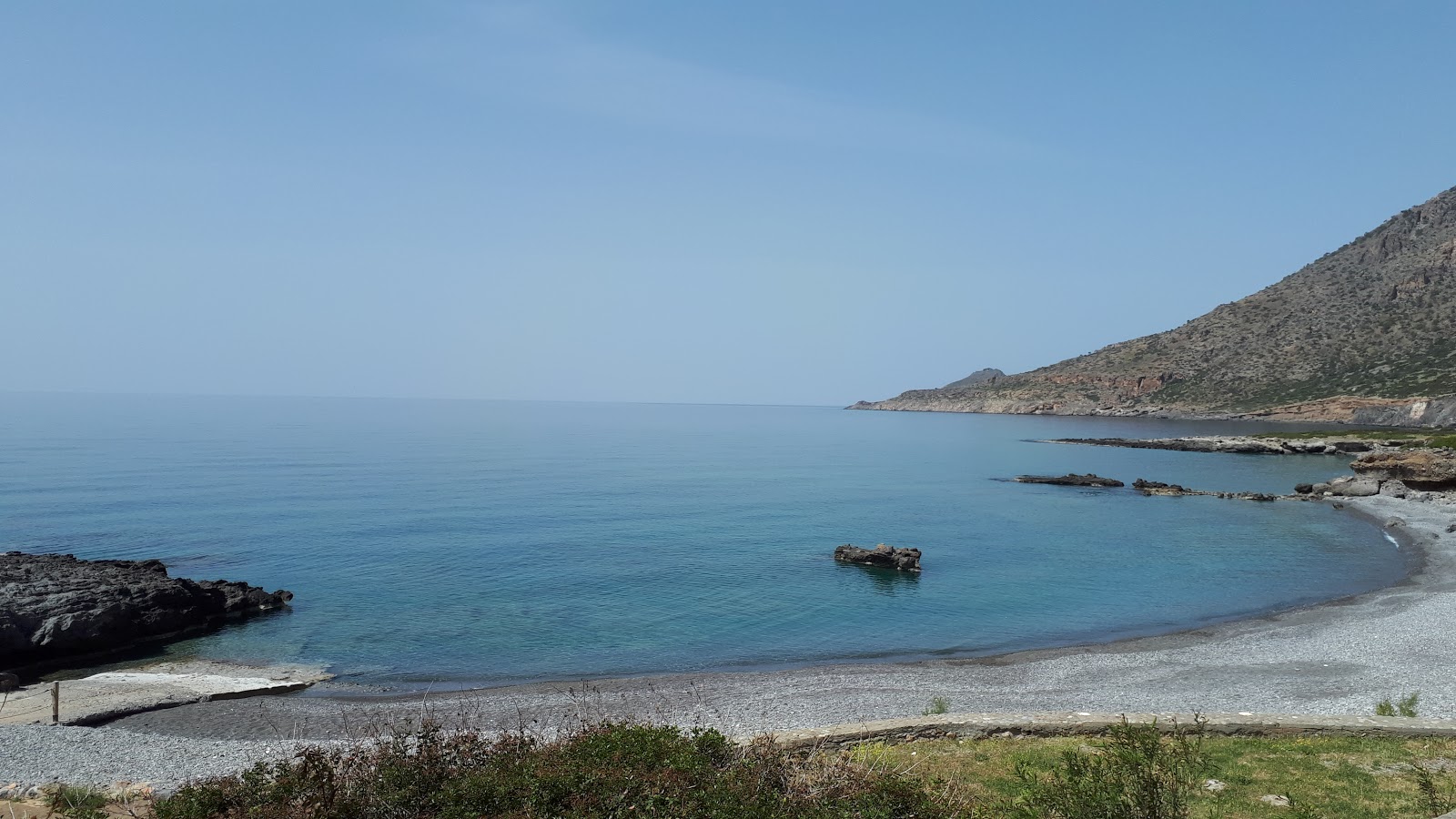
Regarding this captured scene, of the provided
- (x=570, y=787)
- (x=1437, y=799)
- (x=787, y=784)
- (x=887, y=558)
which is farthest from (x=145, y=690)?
(x=887, y=558)

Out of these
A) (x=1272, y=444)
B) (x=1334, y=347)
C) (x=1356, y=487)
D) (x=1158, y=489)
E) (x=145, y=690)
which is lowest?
(x=145, y=690)

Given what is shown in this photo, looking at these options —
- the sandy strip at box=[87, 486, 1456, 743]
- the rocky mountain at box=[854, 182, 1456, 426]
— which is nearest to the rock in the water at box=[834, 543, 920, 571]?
the sandy strip at box=[87, 486, 1456, 743]

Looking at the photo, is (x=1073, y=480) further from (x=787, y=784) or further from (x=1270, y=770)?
(x=787, y=784)

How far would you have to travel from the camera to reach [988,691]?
822 inches

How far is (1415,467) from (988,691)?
55.8 meters

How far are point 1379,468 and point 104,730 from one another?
7488cm

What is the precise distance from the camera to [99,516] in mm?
45562

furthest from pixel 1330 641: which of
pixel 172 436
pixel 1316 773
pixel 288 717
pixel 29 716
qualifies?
pixel 172 436

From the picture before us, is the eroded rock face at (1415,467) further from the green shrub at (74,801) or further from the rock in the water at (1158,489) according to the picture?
the green shrub at (74,801)

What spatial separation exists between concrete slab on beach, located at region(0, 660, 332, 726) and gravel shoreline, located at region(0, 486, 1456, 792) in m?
0.59

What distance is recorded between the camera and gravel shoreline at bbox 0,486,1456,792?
16.6 meters

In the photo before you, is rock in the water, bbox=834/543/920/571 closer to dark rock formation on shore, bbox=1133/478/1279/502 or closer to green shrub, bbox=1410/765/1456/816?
green shrub, bbox=1410/765/1456/816

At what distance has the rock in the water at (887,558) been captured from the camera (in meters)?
37.5

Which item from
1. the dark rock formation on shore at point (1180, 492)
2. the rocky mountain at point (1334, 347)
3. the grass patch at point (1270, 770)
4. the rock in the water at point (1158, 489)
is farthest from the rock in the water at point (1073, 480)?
the rocky mountain at point (1334, 347)
